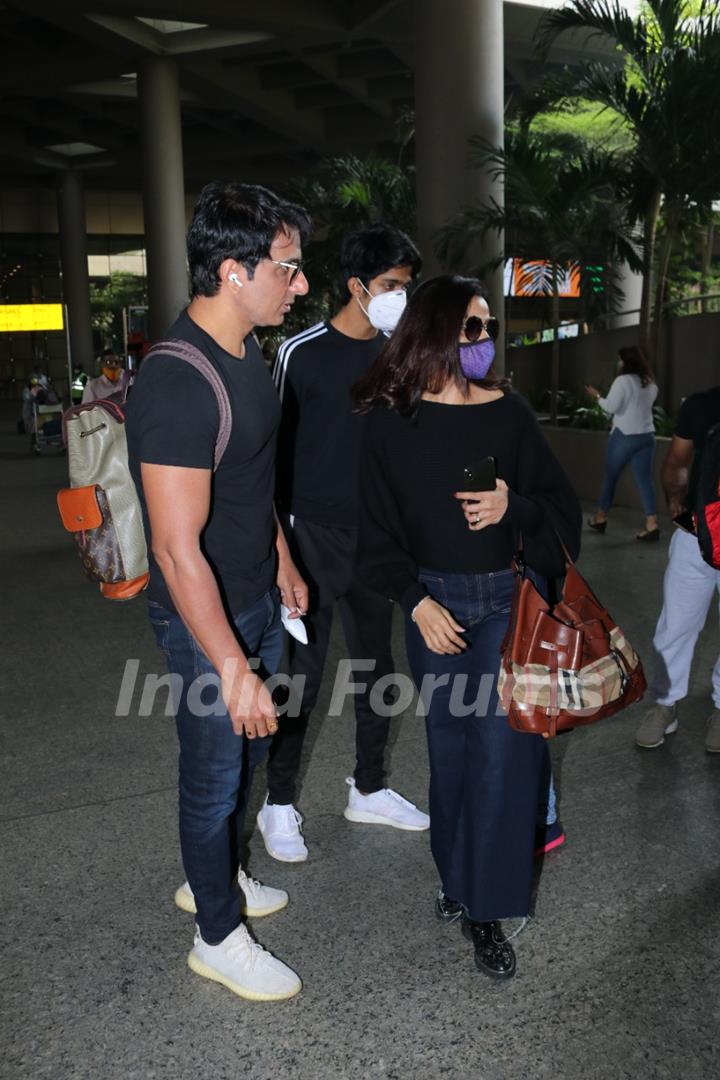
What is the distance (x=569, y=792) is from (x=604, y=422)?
8.67 metres

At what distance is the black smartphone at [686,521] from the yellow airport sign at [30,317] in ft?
139

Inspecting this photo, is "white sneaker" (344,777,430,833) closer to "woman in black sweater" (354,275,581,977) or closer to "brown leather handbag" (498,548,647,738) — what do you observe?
"woman in black sweater" (354,275,581,977)

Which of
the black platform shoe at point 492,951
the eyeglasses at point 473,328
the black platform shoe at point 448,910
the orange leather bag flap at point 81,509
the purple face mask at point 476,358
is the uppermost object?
the eyeglasses at point 473,328

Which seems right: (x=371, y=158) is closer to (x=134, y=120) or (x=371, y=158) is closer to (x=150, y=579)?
(x=150, y=579)

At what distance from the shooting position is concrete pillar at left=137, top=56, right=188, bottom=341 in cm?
2461

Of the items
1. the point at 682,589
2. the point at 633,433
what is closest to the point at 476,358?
the point at 682,589

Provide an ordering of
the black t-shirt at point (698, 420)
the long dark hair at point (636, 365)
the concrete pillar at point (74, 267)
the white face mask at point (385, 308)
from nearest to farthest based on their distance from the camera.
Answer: the white face mask at point (385, 308)
the black t-shirt at point (698, 420)
the long dark hair at point (636, 365)
the concrete pillar at point (74, 267)

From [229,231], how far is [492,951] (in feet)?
6.55

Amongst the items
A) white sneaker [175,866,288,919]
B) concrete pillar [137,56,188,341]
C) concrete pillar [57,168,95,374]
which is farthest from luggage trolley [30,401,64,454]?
concrete pillar [57,168,95,374]

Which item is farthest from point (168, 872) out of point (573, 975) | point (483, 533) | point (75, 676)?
point (75, 676)

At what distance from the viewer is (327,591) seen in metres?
3.57

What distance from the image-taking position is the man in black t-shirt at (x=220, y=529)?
2320 mm

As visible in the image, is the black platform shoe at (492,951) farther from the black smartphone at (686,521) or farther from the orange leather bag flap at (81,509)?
the black smartphone at (686,521)

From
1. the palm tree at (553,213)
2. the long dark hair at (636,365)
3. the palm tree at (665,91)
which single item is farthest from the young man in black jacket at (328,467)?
the palm tree at (553,213)
